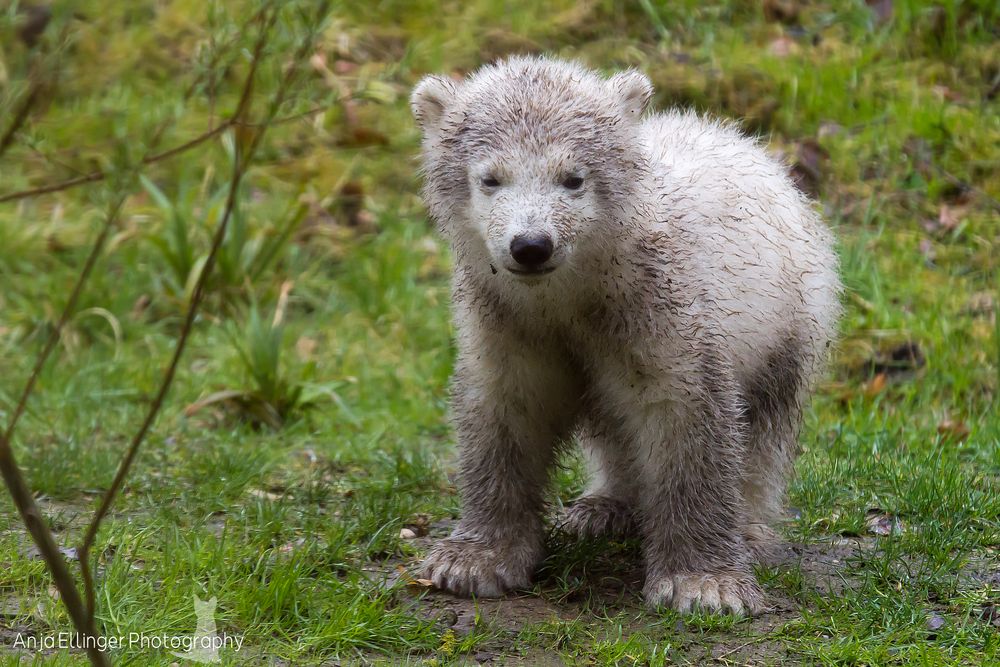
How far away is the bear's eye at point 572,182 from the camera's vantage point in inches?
150

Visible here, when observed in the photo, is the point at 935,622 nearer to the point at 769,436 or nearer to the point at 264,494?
the point at 769,436

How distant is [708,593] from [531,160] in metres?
1.48

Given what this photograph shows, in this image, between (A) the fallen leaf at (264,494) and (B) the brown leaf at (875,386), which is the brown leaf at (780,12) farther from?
(A) the fallen leaf at (264,494)

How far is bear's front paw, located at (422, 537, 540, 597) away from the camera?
4.25 meters

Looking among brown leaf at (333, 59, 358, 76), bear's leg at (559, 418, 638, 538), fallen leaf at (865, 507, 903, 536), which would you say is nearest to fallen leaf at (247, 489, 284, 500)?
bear's leg at (559, 418, 638, 538)

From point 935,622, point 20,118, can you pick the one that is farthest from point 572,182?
point 935,622

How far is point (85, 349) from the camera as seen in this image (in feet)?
25.2

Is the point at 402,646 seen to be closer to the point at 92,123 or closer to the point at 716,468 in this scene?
the point at 716,468

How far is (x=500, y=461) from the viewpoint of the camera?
14.3 feet

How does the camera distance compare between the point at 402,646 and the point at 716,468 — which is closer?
the point at 402,646

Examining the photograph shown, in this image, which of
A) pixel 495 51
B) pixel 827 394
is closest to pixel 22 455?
pixel 827 394

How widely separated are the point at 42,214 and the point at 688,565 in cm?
654

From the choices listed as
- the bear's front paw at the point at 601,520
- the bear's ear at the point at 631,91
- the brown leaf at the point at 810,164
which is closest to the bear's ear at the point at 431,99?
the bear's ear at the point at 631,91

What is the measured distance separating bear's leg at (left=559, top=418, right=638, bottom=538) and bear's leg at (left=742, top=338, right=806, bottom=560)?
1.45 ft
